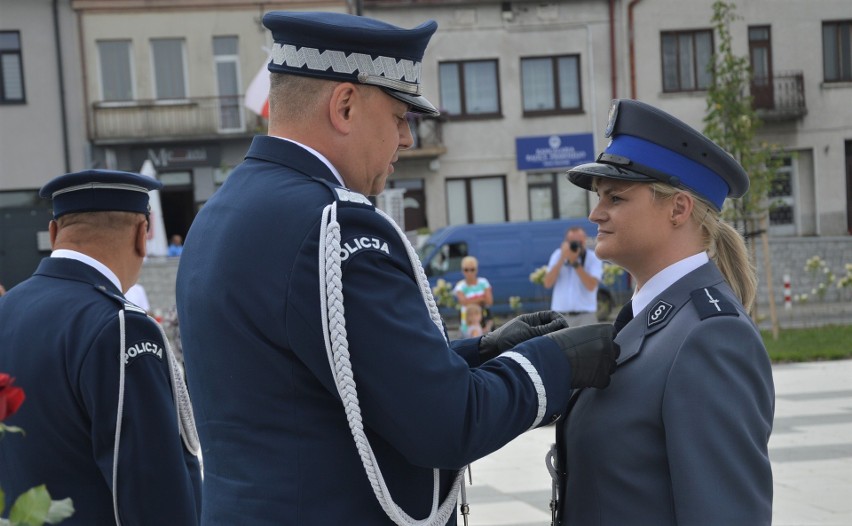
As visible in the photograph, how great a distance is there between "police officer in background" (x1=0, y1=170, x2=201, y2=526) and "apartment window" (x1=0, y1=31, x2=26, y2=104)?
25.3 metres

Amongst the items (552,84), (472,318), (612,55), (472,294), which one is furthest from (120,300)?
(612,55)

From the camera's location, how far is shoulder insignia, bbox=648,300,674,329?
98.8 inches

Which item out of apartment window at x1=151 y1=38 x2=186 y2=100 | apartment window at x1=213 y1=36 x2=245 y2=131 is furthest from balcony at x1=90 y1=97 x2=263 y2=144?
apartment window at x1=151 y1=38 x2=186 y2=100

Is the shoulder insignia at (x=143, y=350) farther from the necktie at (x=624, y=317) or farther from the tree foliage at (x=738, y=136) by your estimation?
the tree foliage at (x=738, y=136)

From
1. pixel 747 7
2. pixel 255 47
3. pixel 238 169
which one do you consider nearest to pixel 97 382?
pixel 238 169

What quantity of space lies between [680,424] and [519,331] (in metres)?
0.48

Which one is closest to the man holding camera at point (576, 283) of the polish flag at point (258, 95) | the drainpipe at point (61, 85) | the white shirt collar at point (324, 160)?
the polish flag at point (258, 95)

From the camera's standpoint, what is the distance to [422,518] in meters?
2.19

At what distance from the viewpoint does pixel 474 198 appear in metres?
28.0

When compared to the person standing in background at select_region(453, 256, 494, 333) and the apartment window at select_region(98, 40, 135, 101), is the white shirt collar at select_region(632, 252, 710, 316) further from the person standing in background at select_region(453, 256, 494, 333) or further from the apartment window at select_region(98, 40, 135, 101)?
the apartment window at select_region(98, 40, 135, 101)

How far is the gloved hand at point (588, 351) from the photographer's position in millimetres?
2256

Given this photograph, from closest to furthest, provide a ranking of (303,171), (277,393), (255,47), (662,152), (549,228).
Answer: (277,393)
(303,171)
(662,152)
(549,228)
(255,47)

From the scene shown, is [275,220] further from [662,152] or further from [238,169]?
[662,152]

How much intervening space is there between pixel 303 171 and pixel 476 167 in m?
25.6
